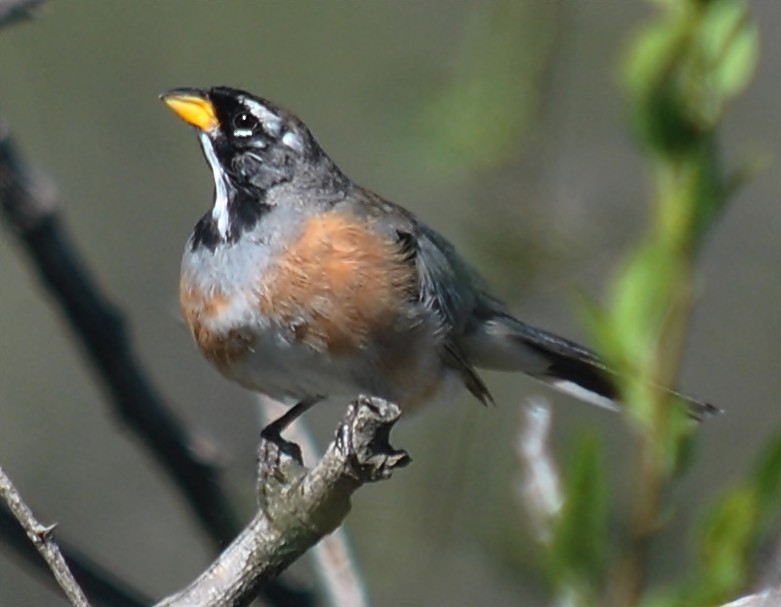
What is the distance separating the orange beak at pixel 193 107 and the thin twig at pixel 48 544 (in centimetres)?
225

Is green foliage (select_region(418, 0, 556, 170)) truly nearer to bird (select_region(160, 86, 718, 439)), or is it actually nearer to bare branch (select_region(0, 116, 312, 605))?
bird (select_region(160, 86, 718, 439))

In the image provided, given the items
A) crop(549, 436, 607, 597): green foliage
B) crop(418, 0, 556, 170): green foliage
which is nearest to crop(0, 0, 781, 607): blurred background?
crop(418, 0, 556, 170): green foliage

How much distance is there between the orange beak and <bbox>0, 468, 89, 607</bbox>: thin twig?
225 cm

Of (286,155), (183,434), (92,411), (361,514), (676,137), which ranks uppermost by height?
(676,137)

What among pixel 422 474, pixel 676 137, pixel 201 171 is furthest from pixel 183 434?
pixel 201 171

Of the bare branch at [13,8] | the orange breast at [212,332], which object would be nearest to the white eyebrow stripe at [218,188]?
the orange breast at [212,332]

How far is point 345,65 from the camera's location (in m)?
8.66

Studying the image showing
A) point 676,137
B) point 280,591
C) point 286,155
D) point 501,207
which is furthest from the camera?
point 286,155

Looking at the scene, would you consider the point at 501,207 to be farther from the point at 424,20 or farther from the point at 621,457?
the point at 424,20

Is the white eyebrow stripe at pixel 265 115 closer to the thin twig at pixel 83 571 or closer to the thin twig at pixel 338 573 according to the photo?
the thin twig at pixel 338 573

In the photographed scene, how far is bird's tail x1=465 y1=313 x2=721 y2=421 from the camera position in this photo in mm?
5598

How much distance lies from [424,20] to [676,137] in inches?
231

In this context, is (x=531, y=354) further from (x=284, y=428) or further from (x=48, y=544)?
(x=48, y=544)

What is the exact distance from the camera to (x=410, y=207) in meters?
8.31
